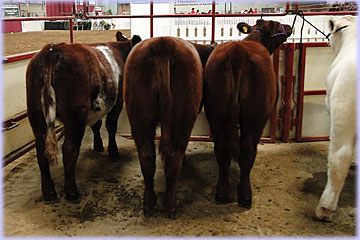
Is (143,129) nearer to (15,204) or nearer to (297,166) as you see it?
(15,204)

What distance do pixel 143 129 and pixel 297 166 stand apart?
1.97m

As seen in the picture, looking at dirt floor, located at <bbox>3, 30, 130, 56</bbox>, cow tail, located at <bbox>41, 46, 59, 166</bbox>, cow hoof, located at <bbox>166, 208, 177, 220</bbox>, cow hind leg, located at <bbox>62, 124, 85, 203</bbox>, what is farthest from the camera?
dirt floor, located at <bbox>3, 30, 130, 56</bbox>

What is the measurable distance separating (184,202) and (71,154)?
3.38 feet

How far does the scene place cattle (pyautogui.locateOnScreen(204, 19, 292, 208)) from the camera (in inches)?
106

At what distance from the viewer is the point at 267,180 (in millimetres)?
3408

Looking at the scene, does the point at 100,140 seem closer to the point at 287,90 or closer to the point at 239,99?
the point at 239,99

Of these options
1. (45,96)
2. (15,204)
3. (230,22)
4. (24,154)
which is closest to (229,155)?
(45,96)

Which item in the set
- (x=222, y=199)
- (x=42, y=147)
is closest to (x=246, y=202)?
(x=222, y=199)

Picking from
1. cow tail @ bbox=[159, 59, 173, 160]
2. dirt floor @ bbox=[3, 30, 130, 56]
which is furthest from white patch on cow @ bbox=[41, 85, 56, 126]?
dirt floor @ bbox=[3, 30, 130, 56]

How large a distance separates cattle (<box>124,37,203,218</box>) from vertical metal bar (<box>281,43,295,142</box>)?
2.08m

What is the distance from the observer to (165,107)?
2.49 meters

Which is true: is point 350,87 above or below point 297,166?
above

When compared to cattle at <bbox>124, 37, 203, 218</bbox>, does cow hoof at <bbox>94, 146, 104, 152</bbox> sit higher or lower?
lower

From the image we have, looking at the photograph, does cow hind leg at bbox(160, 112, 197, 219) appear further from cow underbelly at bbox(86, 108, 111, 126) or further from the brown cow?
the brown cow
